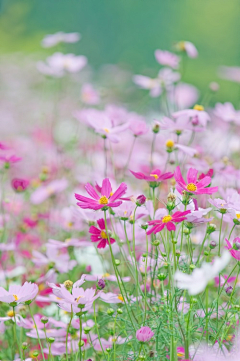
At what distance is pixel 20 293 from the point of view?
0.72 meters

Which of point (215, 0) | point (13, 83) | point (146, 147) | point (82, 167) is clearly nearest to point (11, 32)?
point (13, 83)

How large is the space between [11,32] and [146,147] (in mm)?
2939

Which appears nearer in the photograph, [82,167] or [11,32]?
[82,167]

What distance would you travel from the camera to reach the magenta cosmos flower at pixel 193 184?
2.38 feet

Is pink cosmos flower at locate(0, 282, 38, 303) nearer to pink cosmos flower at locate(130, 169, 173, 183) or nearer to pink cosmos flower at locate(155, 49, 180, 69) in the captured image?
pink cosmos flower at locate(130, 169, 173, 183)

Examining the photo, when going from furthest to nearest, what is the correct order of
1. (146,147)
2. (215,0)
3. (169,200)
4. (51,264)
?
(215,0)
(146,147)
(51,264)
(169,200)

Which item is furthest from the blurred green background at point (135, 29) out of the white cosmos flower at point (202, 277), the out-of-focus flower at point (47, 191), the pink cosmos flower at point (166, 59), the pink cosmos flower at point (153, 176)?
the white cosmos flower at point (202, 277)

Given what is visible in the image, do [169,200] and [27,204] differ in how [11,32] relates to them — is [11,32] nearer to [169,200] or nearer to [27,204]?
[27,204]

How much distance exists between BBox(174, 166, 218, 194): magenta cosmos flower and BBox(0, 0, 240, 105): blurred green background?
144 inches

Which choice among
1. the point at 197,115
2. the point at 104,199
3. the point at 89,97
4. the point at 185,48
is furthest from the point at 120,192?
the point at 89,97

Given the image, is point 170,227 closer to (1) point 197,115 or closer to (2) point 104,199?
(2) point 104,199

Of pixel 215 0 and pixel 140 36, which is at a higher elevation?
pixel 215 0

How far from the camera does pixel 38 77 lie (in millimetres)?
3867

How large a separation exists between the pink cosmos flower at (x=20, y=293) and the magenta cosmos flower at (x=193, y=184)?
0.78ft
